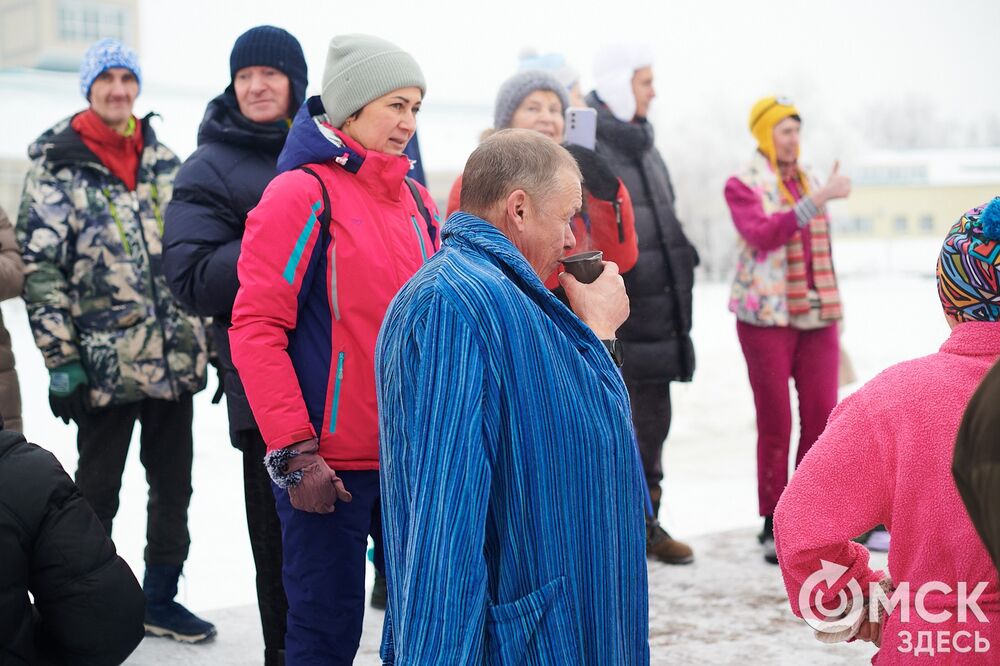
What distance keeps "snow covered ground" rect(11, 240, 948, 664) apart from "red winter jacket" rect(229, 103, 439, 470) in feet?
4.12

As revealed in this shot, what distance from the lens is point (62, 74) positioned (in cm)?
1134

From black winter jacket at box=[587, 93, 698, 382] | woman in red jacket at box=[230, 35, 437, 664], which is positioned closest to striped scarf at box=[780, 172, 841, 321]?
black winter jacket at box=[587, 93, 698, 382]

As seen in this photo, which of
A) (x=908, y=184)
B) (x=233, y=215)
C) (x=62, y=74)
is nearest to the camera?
(x=233, y=215)

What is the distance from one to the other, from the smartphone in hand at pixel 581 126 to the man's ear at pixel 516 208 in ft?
7.33

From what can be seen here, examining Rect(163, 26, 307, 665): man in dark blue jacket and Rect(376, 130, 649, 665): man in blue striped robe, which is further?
Rect(163, 26, 307, 665): man in dark blue jacket

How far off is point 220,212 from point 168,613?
1.41 meters

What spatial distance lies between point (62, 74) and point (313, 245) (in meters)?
10.1

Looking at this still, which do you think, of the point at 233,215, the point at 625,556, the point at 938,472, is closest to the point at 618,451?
the point at 625,556

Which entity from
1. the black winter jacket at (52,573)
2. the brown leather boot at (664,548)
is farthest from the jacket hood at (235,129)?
the brown leather boot at (664,548)

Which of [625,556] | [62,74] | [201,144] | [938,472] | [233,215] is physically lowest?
[625,556]

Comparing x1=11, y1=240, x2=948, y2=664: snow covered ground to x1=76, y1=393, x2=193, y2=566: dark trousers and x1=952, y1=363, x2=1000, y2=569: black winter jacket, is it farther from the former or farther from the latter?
x1=952, y1=363, x2=1000, y2=569: black winter jacket

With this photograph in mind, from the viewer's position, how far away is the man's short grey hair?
1793 millimetres

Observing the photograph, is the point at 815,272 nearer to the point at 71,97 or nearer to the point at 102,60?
the point at 102,60

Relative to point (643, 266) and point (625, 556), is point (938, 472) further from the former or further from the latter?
point (643, 266)
